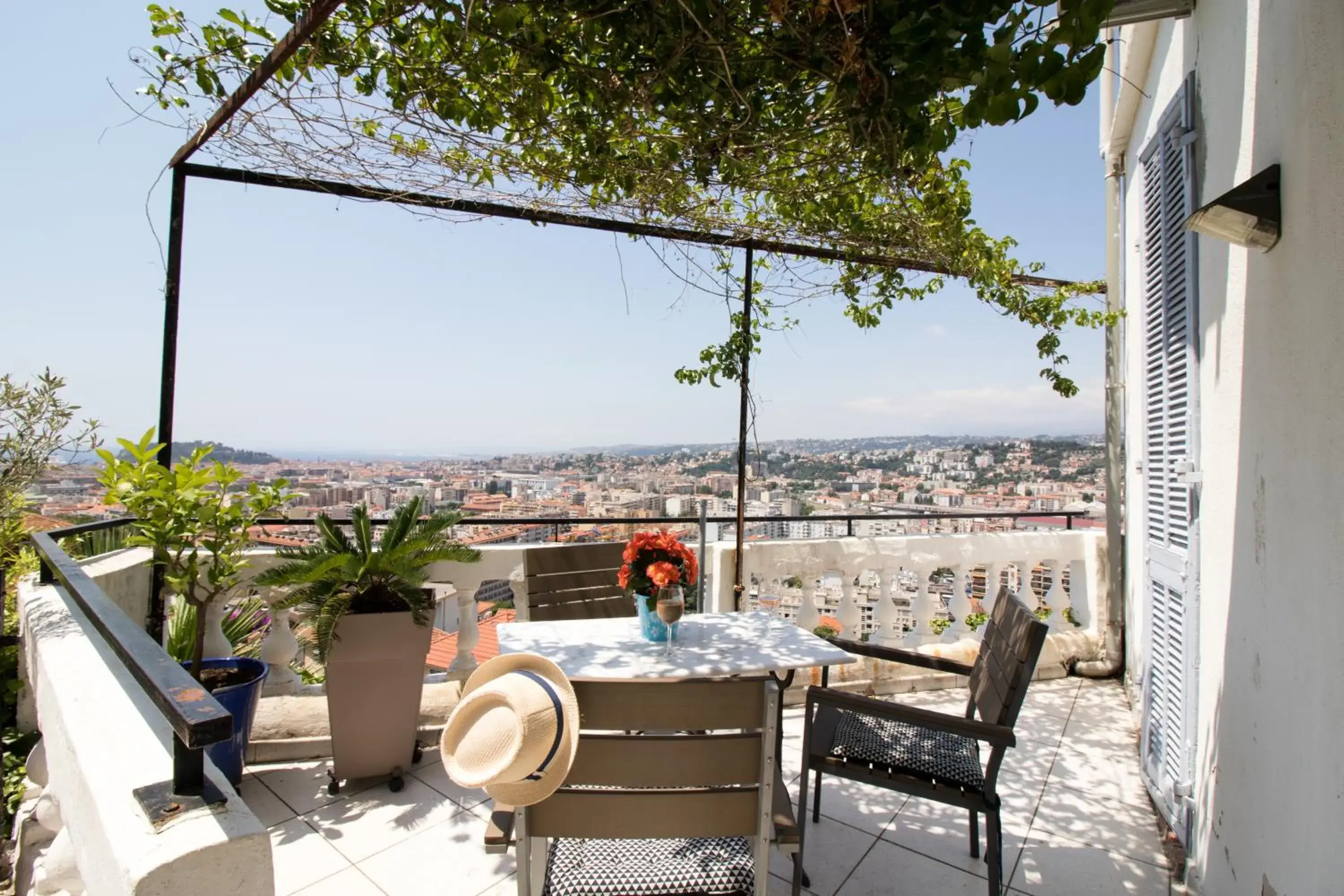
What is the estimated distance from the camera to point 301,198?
8.98ft

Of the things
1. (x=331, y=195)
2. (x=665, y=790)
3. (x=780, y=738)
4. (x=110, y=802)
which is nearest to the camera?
(x=110, y=802)

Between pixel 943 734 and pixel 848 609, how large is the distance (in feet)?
5.01

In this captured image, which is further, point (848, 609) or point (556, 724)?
point (848, 609)

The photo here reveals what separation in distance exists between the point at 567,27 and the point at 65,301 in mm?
3610

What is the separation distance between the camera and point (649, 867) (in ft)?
4.77

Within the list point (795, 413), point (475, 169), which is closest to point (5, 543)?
point (475, 169)

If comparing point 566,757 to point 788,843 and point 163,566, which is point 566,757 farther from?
point 163,566

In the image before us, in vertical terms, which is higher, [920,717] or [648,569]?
[648,569]

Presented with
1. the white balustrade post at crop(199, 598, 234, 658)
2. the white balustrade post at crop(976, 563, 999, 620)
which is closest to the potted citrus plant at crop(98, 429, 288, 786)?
the white balustrade post at crop(199, 598, 234, 658)

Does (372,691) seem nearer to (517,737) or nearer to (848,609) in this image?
(517,737)

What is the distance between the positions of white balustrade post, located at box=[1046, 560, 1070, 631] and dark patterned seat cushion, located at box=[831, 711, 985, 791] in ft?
7.49

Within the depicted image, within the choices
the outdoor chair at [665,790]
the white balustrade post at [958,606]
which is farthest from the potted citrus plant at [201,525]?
the white balustrade post at [958,606]

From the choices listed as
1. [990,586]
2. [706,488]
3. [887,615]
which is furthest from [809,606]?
[990,586]

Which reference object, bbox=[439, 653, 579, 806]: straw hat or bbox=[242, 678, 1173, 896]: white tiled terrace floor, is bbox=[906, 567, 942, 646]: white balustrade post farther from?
bbox=[439, 653, 579, 806]: straw hat
